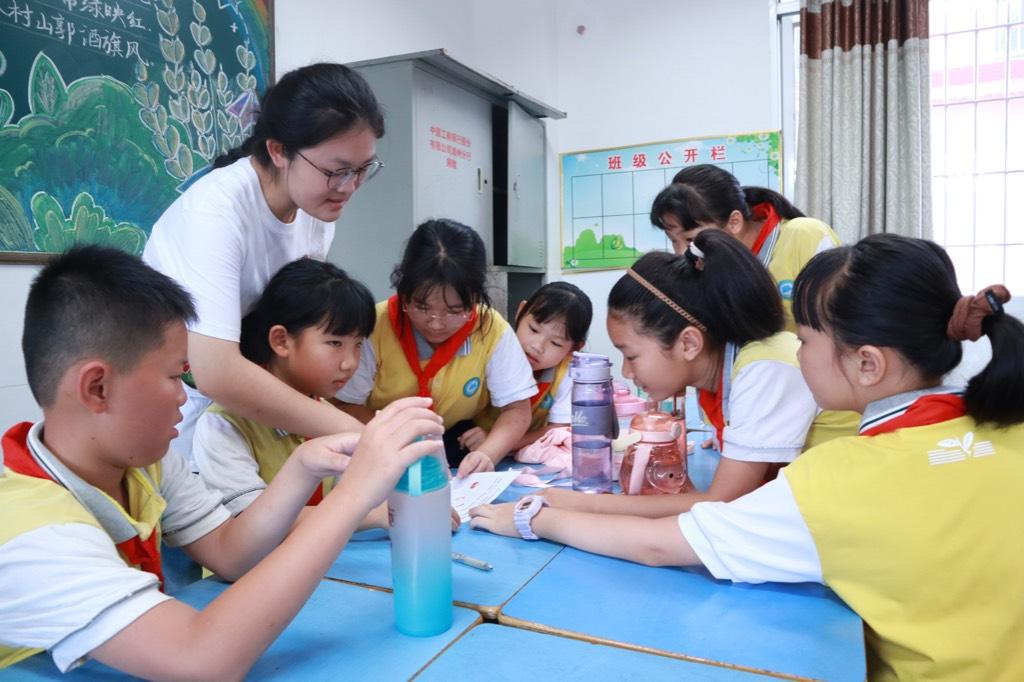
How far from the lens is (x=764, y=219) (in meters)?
2.23

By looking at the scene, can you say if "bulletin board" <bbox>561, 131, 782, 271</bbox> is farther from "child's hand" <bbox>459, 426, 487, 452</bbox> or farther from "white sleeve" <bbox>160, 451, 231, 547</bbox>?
"white sleeve" <bbox>160, 451, 231, 547</bbox>

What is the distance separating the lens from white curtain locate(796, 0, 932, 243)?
3.15m

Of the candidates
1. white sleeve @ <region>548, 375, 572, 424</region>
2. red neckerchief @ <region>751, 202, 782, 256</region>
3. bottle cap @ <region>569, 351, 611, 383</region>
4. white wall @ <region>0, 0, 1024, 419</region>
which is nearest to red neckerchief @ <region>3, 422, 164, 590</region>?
bottle cap @ <region>569, 351, 611, 383</region>

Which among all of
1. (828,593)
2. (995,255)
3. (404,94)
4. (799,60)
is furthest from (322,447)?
(995,255)

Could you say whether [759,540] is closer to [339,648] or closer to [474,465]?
[339,648]

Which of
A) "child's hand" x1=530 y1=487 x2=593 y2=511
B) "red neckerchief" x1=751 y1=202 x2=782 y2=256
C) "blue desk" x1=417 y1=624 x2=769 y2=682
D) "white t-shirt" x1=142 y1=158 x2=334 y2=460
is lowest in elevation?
"blue desk" x1=417 y1=624 x2=769 y2=682

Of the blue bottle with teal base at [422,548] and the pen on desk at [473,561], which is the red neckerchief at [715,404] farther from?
the blue bottle with teal base at [422,548]

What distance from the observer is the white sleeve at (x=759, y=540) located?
86 cm

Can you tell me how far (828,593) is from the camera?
908 millimetres

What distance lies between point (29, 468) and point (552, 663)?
575 mm

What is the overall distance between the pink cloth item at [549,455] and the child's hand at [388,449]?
75cm

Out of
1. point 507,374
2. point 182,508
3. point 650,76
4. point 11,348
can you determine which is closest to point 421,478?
point 182,508

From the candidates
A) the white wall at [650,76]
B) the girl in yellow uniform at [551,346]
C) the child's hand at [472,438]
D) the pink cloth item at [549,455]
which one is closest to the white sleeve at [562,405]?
the girl in yellow uniform at [551,346]

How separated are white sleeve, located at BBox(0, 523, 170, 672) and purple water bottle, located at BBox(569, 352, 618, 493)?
2.88 feet
